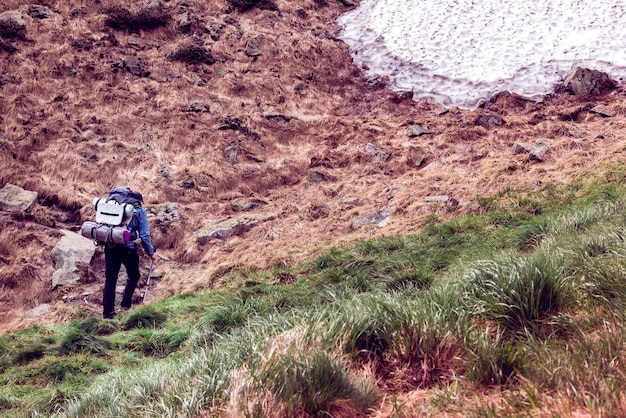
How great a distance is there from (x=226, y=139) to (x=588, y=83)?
11.0 metres

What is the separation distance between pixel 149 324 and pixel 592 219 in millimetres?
6299

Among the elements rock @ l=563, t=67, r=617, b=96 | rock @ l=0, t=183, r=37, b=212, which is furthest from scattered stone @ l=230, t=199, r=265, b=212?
rock @ l=563, t=67, r=617, b=96

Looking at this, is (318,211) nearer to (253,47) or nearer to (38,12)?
(253,47)

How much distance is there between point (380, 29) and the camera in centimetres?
2008

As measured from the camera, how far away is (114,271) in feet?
29.1

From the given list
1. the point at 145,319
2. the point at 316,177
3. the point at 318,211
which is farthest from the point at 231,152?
the point at 145,319

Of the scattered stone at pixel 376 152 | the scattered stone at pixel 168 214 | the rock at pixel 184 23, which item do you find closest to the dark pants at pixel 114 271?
the scattered stone at pixel 168 214

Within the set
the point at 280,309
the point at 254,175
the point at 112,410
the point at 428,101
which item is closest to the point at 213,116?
the point at 254,175

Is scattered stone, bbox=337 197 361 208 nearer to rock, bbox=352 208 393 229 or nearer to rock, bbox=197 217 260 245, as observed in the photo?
rock, bbox=352 208 393 229

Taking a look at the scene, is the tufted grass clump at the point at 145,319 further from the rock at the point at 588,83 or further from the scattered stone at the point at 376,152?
the rock at the point at 588,83

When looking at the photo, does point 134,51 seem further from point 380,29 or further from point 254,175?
point 380,29

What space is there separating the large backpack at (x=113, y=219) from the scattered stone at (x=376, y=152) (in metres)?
7.23

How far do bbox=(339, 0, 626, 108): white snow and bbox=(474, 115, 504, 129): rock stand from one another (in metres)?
1.21

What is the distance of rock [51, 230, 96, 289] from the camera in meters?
10.0
